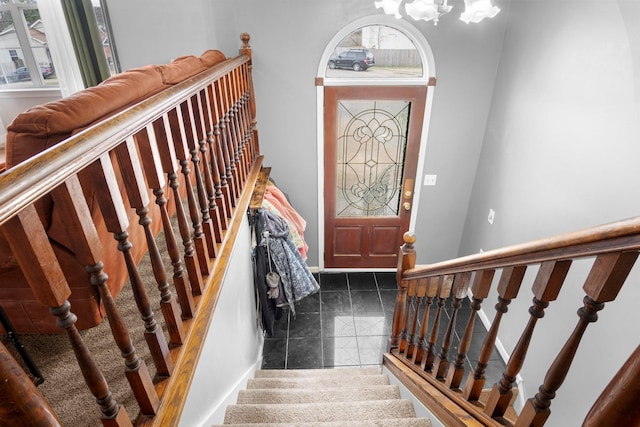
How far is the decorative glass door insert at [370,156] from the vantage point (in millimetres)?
3750

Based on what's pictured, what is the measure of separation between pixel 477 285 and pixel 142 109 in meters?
1.26

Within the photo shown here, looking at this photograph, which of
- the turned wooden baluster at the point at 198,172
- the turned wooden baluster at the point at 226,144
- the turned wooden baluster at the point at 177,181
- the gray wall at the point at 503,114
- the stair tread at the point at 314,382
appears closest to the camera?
the turned wooden baluster at the point at 177,181

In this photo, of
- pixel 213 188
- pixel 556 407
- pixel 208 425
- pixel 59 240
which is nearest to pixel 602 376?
pixel 556 407

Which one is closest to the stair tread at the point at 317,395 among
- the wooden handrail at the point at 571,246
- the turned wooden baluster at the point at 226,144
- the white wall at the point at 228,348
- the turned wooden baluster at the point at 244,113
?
the white wall at the point at 228,348

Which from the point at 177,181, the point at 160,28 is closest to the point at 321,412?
the point at 177,181

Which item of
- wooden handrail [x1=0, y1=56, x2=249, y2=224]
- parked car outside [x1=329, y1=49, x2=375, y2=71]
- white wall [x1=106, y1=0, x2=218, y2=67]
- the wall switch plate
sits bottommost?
the wall switch plate

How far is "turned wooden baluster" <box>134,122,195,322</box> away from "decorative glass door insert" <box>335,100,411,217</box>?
2764 millimetres

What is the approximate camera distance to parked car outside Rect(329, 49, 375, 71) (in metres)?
3.56

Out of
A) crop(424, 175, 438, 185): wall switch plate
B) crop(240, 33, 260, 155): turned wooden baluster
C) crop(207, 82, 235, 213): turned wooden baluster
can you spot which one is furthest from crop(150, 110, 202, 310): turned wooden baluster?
crop(424, 175, 438, 185): wall switch plate

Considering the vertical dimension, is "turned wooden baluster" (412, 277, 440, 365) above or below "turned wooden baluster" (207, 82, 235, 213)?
below

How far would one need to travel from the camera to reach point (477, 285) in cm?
133

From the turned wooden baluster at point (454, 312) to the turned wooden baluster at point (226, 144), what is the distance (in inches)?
54.6

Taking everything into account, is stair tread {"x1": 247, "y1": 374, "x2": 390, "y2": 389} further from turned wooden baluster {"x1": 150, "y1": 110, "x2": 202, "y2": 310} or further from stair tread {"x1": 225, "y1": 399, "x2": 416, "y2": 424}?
turned wooden baluster {"x1": 150, "y1": 110, "x2": 202, "y2": 310}

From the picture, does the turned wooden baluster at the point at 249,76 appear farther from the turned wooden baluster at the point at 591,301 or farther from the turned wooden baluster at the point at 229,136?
the turned wooden baluster at the point at 591,301
